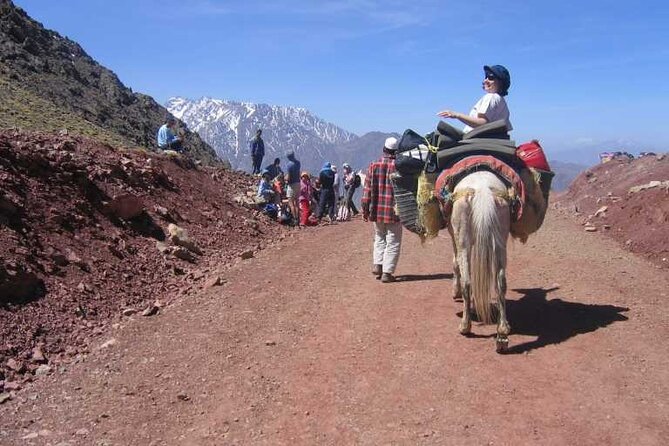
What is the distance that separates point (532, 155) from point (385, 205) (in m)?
2.79

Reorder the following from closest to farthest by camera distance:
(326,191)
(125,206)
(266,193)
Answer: (125,206)
(266,193)
(326,191)

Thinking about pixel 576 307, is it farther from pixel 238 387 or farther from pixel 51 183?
pixel 51 183

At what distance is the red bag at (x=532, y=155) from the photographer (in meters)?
6.44

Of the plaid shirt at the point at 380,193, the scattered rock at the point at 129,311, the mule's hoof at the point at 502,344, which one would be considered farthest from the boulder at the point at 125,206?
the mule's hoof at the point at 502,344

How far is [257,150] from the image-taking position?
2183 cm

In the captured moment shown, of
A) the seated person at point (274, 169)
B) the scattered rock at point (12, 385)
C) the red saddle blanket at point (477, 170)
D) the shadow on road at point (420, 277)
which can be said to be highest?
the seated person at point (274, 169)

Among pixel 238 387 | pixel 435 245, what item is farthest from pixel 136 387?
pixel 435 245

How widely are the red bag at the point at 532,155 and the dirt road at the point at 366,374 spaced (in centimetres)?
172

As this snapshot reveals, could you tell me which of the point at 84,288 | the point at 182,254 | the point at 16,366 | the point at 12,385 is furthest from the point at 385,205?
the point at 12,385

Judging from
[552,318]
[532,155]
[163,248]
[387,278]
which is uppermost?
[532,155]

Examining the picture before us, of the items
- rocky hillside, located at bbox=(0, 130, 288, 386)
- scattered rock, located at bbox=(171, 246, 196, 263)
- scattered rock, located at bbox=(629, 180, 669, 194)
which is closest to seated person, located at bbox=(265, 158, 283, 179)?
rocky hillside, located at bbox=(0, 130, 288, 386)

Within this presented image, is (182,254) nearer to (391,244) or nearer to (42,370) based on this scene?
(391,244)

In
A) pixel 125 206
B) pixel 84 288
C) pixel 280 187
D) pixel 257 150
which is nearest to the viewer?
pixel 84 288

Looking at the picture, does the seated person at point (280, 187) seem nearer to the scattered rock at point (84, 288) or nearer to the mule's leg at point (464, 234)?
the scattered rock at point (84, 288)
